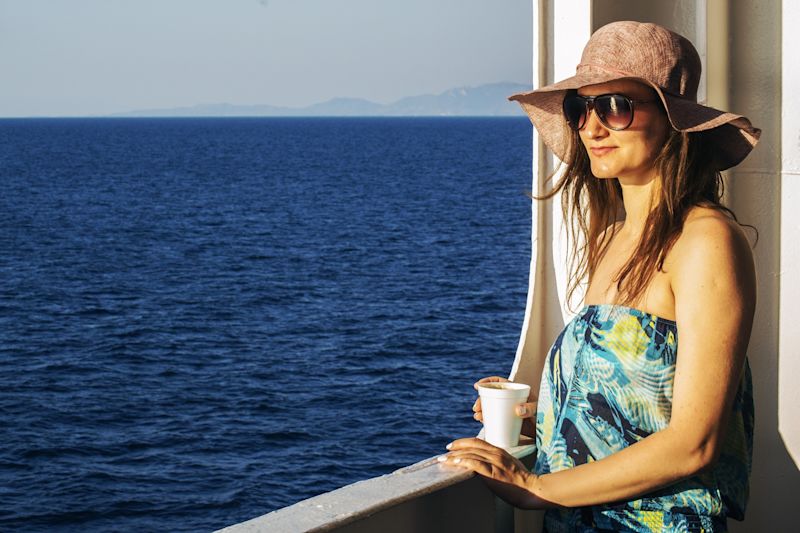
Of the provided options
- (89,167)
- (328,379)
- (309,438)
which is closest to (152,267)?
(328,379)

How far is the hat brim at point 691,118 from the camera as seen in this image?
1.94 metres

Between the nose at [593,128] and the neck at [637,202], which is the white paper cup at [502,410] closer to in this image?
the neck at [637,202]

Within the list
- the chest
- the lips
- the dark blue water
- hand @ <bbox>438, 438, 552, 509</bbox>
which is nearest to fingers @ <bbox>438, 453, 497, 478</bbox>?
hand @ <bbox>438, 438, 552, 509</bbox>

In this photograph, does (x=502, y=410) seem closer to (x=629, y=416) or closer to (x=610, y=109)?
(x=629, y=416)

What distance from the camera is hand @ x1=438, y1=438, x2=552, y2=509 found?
6.76ft

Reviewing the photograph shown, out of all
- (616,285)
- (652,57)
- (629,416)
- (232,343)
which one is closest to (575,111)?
(652,57)

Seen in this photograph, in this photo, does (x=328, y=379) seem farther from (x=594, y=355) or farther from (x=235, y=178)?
(x=235, y=178)

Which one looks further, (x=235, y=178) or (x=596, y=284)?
(x=235, y=178)

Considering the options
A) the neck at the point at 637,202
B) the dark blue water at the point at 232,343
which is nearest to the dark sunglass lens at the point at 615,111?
the neck at the point at 637,202

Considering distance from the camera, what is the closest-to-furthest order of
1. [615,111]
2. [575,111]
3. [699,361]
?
[699,361] < [615,111] < [575,111]

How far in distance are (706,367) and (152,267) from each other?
41240 mm

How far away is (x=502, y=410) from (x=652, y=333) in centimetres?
64

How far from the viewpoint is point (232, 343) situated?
3048 centimetres

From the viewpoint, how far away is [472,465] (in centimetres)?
217
